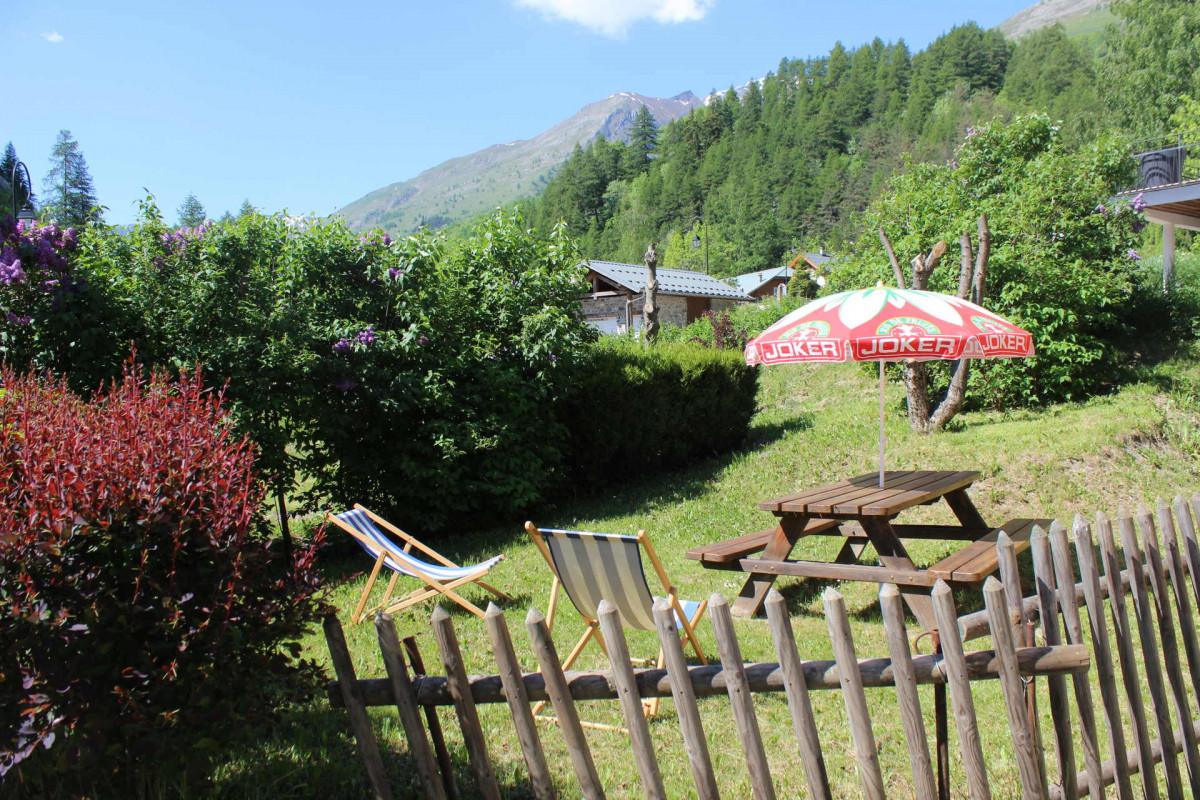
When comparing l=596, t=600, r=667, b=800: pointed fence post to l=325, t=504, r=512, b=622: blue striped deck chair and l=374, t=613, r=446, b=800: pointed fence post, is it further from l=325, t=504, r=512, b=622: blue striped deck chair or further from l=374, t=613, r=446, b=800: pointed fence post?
l=325, t=504, r=512, b=622: blue striped deck chair

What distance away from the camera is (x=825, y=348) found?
15.1 feet

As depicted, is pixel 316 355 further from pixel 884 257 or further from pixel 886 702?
pixel 884 257

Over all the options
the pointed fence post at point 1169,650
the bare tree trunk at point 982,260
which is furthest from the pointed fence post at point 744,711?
the bare tree trunk at point 982,260

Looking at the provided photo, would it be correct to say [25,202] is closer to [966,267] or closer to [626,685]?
[626,685]

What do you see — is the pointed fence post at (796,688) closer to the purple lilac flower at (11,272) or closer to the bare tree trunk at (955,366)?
the purple lilac flower at (11,272)

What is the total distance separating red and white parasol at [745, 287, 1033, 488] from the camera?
4.49 metres

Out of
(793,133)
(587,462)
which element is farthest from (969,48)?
(587,462)

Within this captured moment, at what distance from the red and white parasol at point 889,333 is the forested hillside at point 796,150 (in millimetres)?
63472

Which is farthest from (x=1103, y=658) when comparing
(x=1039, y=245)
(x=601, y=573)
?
(x=1039, y=245)

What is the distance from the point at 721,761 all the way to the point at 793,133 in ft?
331

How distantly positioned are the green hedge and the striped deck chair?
4.47 metres

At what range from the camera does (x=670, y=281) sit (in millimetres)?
36438

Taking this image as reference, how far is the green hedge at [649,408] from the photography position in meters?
8.95

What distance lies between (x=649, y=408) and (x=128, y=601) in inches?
298
